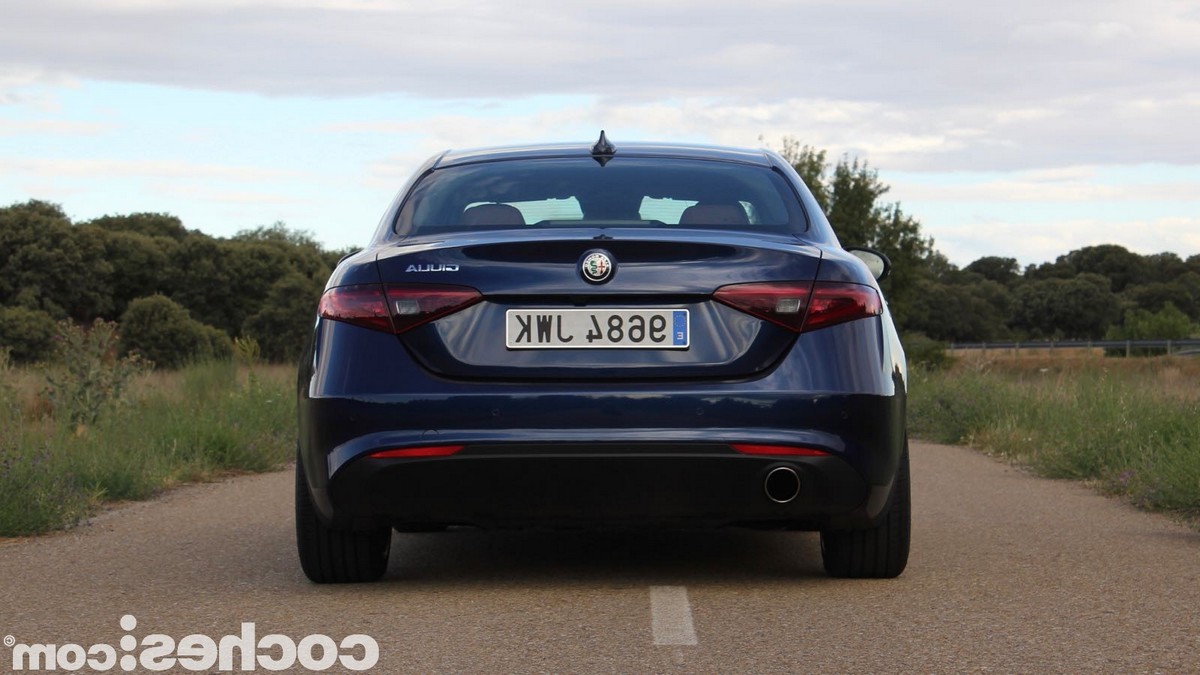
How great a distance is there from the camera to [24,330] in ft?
195

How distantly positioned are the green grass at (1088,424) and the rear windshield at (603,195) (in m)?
3.28

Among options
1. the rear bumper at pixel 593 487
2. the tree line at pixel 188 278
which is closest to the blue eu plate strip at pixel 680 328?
the rear bumper at pixel 593 487

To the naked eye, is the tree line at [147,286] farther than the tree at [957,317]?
No

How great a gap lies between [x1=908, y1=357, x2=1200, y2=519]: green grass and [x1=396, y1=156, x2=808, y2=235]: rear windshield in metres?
3.28

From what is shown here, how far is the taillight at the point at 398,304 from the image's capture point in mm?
5059

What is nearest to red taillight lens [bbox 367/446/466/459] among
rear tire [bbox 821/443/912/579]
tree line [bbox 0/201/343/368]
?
rear tire [bbox 821/443/912/579]

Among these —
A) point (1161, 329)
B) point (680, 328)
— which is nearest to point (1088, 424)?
point (680, 328)

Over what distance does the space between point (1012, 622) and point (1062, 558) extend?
165 cm

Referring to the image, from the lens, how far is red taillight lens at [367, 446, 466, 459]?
5004 mm

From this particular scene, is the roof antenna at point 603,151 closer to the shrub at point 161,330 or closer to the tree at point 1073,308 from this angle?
the shrub at point 161,330

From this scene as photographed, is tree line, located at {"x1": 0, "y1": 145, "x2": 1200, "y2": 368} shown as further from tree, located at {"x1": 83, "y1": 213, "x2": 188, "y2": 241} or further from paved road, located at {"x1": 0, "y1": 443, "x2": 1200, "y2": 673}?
paved road, located at {"x1": 0, "y1": 443, "x2": 1200, "y2": 673}

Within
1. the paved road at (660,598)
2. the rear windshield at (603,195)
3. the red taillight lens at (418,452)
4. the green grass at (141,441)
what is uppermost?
the rear windshield at (603,195)

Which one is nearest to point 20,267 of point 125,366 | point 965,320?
point 125,366

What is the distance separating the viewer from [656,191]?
5930 mm
